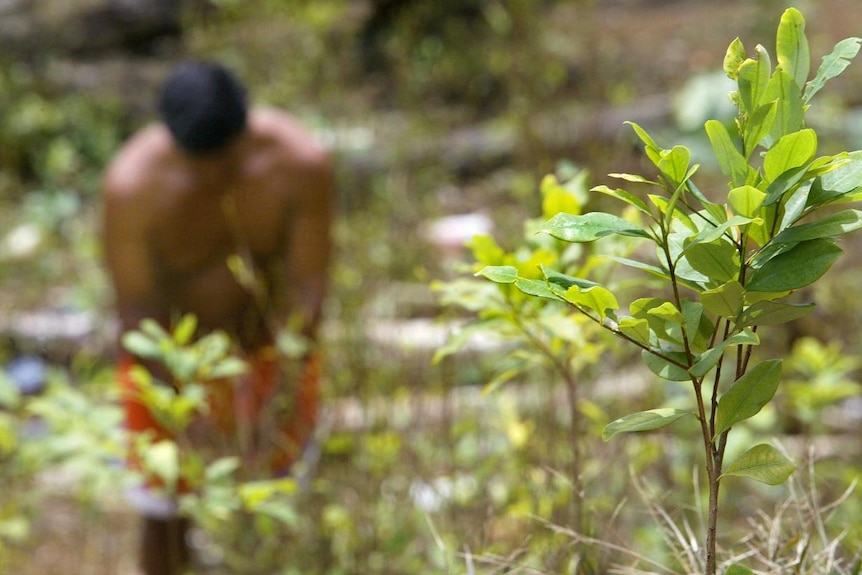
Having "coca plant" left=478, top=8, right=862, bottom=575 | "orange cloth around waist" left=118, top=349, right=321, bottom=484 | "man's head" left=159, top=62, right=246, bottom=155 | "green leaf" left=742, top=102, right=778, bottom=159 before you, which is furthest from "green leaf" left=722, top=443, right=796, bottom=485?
"man's head" left=159, top=62, right=246, bottom=155

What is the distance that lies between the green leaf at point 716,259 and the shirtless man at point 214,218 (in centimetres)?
181

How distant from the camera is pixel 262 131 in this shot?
2570mm

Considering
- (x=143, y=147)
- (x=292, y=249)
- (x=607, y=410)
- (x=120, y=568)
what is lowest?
(x=120, y=568)

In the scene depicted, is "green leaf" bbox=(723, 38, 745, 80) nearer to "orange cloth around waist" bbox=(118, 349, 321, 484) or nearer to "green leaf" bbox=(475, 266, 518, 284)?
"green leaf" bbox=(475, 266, 518, 284)

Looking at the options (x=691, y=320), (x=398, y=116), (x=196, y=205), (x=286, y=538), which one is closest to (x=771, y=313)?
(x=691, y=320)

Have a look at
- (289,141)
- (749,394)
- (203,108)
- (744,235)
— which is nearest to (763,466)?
(749,394)

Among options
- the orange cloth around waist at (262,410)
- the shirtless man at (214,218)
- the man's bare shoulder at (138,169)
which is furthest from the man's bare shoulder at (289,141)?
the orange cloth around waist at (262,410)

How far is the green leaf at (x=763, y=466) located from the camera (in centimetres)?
71

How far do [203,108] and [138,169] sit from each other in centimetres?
24

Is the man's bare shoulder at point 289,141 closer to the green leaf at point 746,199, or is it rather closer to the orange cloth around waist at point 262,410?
the orange cloth around waist at point 262,410

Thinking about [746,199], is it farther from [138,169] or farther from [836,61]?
[138,169]

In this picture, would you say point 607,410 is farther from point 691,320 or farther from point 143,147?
point 691,320

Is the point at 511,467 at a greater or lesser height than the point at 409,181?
lesser

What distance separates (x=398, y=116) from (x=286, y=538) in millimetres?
3520
